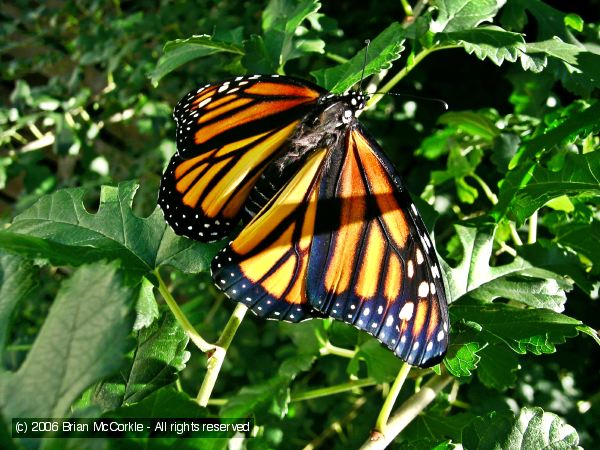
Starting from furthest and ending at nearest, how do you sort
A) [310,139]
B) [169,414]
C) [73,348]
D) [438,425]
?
[438,425] → [310,139] → [169,414] → [73,348]

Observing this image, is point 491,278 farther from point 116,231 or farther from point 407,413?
point 116,231

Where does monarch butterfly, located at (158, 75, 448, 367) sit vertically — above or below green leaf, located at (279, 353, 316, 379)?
above

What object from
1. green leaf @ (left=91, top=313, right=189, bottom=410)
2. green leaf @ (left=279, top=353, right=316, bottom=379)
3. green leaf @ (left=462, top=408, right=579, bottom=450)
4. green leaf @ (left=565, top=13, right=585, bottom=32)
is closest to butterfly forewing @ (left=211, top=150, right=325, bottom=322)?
green leaf @ (left=91, top=313, right=189, bottom=410)

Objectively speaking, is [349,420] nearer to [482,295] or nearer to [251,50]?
[482,295]

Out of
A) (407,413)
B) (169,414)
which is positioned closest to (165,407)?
(169,414)

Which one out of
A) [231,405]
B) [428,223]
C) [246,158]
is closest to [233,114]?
[246,158]

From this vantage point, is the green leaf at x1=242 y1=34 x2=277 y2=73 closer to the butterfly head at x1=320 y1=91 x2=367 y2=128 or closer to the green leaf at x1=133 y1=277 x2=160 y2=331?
the butterfly head at x1=320 y1=91 x2=367 y2=128

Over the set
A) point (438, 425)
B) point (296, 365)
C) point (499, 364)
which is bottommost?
point (438, 425)
